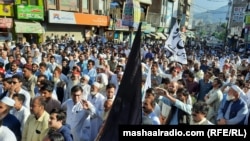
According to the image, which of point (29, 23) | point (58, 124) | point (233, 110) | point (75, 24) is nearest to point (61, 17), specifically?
point (75, 24)

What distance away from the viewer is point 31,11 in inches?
902

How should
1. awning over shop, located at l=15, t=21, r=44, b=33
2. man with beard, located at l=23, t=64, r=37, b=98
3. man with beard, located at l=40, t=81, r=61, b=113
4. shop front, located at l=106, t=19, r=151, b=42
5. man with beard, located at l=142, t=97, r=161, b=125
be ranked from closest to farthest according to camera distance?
man with beard, located at l=142, t=97, r=161, b=125, man with beard, located at l=40, t=81, r=61, b=113, man with beard, located at l=23, t=64, r=37, b=98, awning over shop, located at l=15, t=21, r=44, b=33, shop front, located at l=106, t=19, r=151, b=42

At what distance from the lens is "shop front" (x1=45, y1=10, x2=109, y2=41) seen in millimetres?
25719

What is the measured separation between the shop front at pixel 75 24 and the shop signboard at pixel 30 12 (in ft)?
3.77

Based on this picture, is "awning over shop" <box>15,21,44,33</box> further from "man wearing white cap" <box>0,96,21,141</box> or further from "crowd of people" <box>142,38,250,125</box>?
"man wearing white cap" <box>0,96,21,141</box>

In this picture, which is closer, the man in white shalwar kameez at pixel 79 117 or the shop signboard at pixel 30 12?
the man in white shalwar kameez at pixel 79 117

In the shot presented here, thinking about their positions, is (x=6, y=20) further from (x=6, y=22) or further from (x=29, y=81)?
(x=29, y=81)

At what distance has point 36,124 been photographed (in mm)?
4203

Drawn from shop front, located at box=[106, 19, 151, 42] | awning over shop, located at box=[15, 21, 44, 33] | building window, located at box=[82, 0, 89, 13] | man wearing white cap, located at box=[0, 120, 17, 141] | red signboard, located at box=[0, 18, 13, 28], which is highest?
building window, located at box=[82, 0, 89, 13]

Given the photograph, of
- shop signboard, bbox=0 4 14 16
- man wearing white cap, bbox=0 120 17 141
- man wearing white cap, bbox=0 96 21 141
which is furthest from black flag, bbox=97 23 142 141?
shop signboard, bbox=0 4 14 16

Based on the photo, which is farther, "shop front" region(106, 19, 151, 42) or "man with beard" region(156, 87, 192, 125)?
"shop front" region(106, 19, 151, 42)

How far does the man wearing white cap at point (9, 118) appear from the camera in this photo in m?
4.05

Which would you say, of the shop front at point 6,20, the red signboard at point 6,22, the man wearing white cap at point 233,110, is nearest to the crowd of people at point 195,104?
the man wearing white cap at point 233,110

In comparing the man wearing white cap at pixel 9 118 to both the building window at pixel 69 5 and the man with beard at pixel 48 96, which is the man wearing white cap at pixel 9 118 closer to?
the man with beard at pixel 48 96
